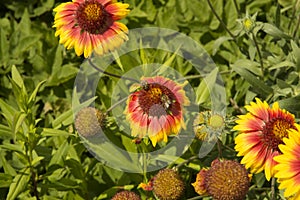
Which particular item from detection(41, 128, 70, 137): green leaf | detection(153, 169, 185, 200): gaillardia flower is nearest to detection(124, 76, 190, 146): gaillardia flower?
detection(153, 169, 185, 200): gaillardia flower

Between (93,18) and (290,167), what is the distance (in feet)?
2.91

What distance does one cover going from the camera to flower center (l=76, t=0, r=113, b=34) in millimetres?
1965

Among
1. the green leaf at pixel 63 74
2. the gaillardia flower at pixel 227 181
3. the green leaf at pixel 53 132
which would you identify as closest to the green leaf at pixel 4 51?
the green leaf at pixel 63 74

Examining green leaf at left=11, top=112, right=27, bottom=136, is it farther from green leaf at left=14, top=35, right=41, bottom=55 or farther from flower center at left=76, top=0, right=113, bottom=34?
green leaf at left=14, top=35, right=41, bottom=55

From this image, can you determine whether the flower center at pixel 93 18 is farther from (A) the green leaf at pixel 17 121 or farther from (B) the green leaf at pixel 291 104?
(B) the green leaf at pixel 291 104

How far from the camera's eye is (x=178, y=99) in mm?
1896

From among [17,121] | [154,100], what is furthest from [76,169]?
[154,100]

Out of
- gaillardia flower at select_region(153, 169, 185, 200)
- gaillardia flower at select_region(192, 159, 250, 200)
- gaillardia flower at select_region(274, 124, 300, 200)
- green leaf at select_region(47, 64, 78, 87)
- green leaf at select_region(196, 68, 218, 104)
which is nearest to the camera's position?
gaillardia flower at select_region(274, 124, 300, 200)

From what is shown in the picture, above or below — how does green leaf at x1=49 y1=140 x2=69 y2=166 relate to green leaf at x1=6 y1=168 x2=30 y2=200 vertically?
above

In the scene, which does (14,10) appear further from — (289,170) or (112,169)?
(289,170)

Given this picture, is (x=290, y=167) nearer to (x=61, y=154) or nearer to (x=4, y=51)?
(x=61, y=154)

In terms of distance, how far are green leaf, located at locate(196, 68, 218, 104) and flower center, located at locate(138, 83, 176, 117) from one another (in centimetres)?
35

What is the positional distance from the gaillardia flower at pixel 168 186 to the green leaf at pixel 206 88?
1.42 ft

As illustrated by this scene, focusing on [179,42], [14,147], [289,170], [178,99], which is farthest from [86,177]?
[289,170]
